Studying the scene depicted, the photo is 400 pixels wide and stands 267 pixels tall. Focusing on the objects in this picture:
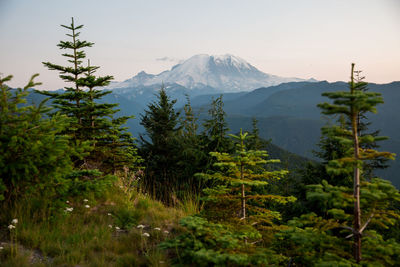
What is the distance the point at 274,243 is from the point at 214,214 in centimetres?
103

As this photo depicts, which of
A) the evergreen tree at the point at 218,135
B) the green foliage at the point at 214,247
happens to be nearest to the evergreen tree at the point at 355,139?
the green foliage at the point at 214,247

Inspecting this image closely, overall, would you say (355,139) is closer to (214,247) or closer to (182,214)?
(214,247)

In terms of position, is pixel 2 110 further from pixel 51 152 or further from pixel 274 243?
pixel 274 243

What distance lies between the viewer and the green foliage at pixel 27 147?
10.9ft

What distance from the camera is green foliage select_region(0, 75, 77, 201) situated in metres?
3.32

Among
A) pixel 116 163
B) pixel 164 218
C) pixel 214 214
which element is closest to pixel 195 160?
pixel 116 163

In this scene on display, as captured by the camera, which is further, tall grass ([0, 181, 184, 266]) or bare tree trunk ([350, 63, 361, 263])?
tall grass ([0, 181, 184, 266])

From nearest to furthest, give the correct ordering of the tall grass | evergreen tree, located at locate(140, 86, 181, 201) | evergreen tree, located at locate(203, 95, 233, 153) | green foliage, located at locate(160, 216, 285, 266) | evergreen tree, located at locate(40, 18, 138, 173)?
green foliage, located at locate(160, 216, 285, 266) < the tall grass < evergreen tree, located at locate(40, 18, 138, 173) < evergreen tree, located at locate(203, 95, 233, 153) < evergreen tree, located at locate(140, 86, 181, 201)

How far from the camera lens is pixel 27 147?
135 inches

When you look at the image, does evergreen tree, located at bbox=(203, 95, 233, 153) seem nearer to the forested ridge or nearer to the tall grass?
the forested ridge

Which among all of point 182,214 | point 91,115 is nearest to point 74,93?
point 91,115

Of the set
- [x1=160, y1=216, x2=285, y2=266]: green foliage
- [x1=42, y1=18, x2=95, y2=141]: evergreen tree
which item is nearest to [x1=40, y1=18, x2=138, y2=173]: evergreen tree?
[x1=42, y1=18, x2=95, y2=141]: evergreen tree

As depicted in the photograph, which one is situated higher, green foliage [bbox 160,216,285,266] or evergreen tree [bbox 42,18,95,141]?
evergreen tree [bbox 42,18,95,141]

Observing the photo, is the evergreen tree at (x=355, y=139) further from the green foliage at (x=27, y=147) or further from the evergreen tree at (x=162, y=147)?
the evergreen tree at (x=162, y=147)
